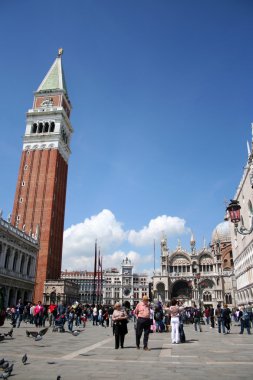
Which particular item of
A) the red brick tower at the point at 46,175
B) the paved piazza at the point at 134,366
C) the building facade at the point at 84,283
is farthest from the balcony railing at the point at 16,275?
the building facade at the point at 84,283

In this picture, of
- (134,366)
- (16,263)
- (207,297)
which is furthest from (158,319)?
(207,297)

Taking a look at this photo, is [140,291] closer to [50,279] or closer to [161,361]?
[50,279]

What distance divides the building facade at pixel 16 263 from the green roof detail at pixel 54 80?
36.1 m

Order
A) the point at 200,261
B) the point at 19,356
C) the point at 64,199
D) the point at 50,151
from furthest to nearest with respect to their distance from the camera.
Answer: the point at 200,261
the point at 64,199
the point at 50,151
the point at 19,356

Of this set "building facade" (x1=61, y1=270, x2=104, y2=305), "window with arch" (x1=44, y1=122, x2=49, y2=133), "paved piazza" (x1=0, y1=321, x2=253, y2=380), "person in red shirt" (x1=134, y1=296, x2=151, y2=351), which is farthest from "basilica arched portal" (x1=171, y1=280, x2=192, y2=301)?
"paved piazza" (x1=0, y1=321, x2=253, y2=380)

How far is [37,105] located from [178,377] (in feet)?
237

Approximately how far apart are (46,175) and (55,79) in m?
25.4

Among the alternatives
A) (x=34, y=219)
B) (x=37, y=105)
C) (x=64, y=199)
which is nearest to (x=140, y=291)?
(x=64, y=199)

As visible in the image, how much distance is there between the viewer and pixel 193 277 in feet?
246

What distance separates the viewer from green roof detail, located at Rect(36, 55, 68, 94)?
7238cm

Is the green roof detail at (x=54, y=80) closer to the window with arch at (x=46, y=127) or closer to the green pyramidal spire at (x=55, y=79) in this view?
the green pyramidal spire at (x=55, y=79)

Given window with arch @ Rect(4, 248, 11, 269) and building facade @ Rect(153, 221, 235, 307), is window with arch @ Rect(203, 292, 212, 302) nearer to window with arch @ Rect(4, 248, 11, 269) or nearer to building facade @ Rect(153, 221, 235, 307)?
building facade @ Rect(153, 221, 235, 307)

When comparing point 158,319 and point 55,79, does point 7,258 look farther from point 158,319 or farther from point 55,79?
point 55,79

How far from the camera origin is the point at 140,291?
107 meters
